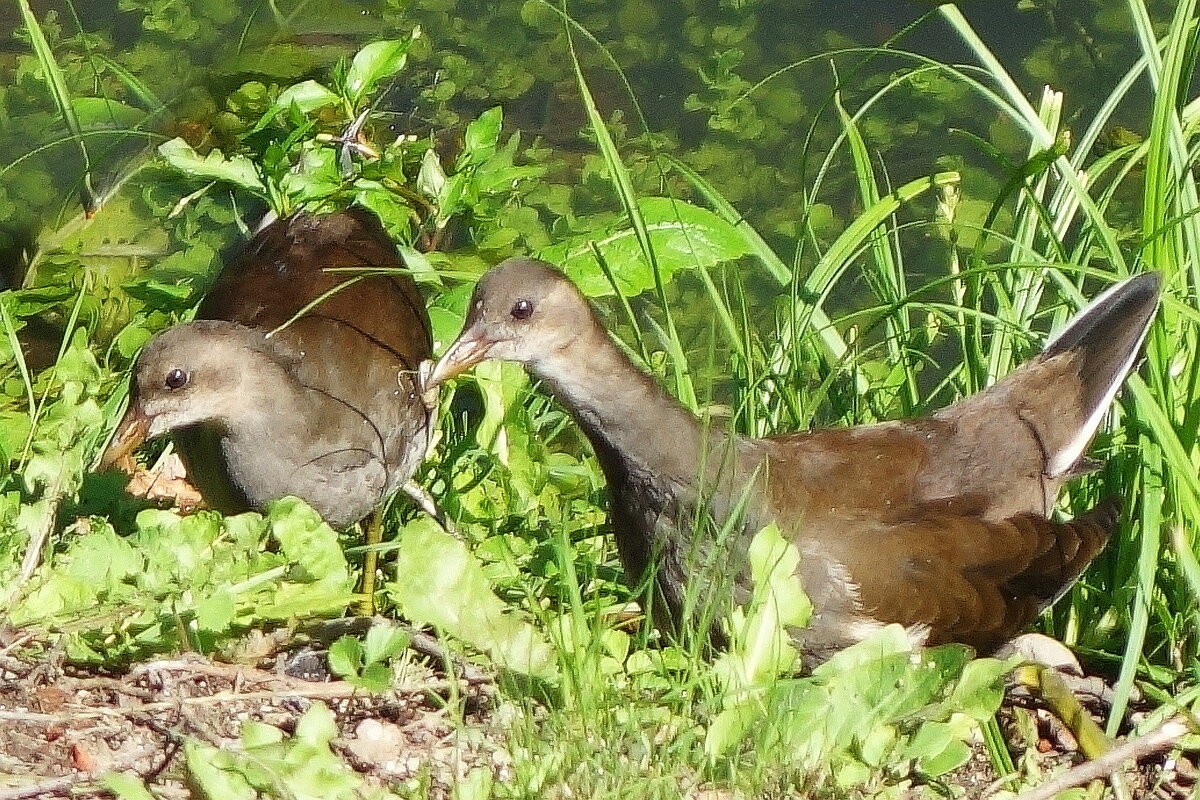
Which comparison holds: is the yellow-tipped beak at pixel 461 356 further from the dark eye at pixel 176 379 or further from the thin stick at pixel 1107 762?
the thin stick at pixel 1107 762

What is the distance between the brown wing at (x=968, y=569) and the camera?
3.54m

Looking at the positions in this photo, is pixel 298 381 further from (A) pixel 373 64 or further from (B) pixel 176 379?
(A) pixel 373 64

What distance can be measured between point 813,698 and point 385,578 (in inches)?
61.9

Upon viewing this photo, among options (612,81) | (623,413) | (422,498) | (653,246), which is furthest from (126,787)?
(612,81)

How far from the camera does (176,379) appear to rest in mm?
4004

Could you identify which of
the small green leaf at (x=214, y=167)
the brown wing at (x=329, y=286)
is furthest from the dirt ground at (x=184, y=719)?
the small green leaf at (x=214, y=167)

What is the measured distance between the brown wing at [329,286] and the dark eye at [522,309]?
0.88m

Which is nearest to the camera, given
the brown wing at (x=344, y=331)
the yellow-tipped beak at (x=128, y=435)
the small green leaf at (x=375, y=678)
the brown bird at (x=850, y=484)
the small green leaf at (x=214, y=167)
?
the small green leaf at (x=375, y=678)

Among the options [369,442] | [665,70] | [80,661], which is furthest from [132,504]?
[665,70]

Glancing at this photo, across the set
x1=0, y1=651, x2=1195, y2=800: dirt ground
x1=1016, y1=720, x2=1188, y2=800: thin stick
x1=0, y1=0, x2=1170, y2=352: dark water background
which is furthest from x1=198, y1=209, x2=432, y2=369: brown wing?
x1=1016, y1=720, x2=1188, y2=800: thin stick

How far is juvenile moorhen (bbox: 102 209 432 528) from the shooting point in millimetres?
4043

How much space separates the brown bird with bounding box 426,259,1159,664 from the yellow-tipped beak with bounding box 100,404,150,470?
798 millimetres

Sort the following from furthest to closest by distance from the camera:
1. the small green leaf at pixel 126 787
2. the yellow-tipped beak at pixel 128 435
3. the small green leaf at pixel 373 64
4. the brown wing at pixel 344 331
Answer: the small green leaf at pixel 373 64 < the brown wing at pixel 344 331 < the yellow-tipped beak at pixel 128 435 < the small green leaf at pixel 126 787

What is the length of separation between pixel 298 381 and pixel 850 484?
157 cm
